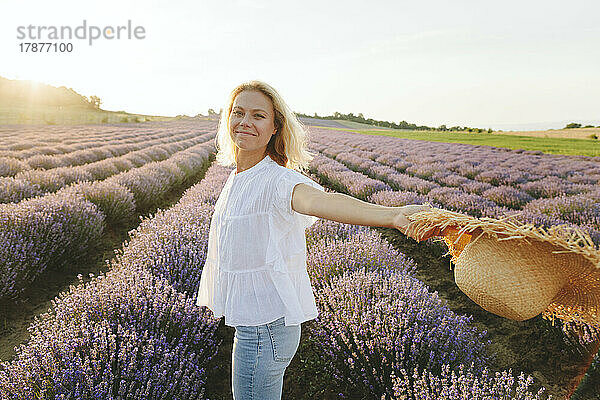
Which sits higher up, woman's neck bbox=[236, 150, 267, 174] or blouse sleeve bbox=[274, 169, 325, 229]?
woman's neck bbox=[236, 150, 267, 174]

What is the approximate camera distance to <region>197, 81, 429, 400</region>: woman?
4.35 ft

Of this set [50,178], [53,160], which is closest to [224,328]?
[50,178]

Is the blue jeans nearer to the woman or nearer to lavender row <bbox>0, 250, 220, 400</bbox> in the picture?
the woman

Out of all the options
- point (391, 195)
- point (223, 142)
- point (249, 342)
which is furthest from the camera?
point (391, 195)

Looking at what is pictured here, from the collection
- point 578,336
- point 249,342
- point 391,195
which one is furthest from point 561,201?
point 249,342

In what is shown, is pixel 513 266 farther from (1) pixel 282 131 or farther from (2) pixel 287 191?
(1) pixel 282 131

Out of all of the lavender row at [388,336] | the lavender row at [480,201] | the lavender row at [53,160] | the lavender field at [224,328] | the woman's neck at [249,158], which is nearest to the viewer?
the woman's neck at [249,158]

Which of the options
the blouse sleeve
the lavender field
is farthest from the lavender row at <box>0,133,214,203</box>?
the blouse sleeve

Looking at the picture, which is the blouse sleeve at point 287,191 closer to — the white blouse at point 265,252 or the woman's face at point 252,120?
the white blouse at point 265,252

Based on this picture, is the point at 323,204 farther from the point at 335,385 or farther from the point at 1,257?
the point at 1,257

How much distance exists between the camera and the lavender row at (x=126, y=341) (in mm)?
1595

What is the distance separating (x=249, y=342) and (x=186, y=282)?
5.19 ft

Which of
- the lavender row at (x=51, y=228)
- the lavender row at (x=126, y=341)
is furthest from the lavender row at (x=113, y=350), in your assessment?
the lavender row at (x=51, y=228)

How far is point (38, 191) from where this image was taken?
17.9 feet
